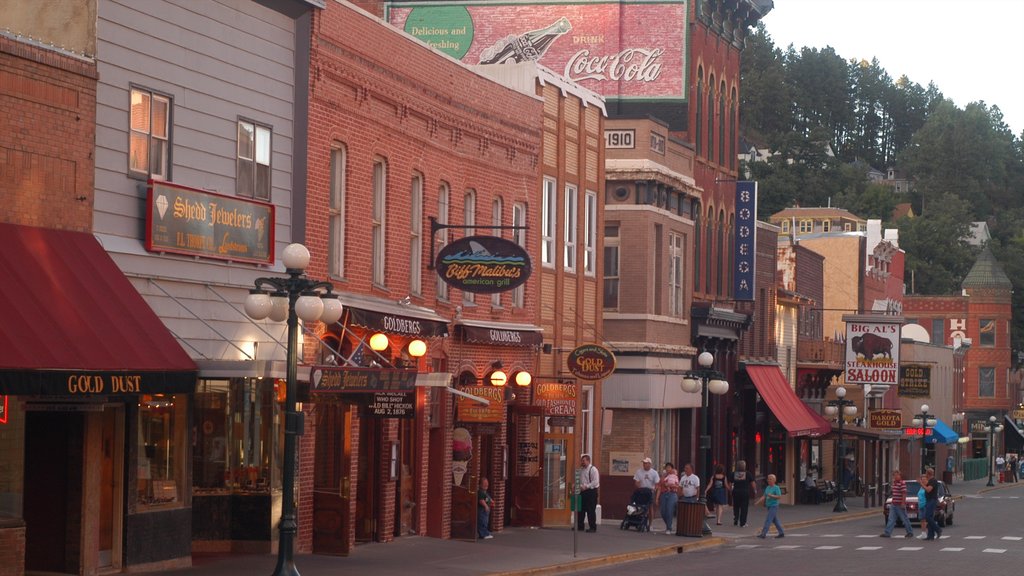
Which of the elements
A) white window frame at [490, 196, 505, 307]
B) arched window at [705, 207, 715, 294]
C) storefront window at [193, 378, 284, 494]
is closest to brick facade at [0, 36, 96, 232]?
storefront window at [193, 378, 284, 494]

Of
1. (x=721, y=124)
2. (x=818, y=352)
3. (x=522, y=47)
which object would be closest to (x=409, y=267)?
(x=522, y=47)

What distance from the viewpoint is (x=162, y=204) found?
22062 millimetres

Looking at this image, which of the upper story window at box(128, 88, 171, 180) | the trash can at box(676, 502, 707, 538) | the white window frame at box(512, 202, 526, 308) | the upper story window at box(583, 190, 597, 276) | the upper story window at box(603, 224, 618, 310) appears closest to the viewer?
the upper story window at box(128, 88, 171, 180)

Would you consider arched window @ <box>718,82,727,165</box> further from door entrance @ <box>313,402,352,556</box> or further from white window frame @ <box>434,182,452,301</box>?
door entrance @ <box>313,402,352,556</box>

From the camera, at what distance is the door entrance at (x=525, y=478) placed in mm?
36312

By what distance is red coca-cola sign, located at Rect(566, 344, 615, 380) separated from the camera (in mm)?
33438

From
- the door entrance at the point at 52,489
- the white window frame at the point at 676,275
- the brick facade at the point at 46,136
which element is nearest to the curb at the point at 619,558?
the door entrance at the point at 52,489

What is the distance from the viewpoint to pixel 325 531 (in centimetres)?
2641

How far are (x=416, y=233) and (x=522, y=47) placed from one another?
17.8 m

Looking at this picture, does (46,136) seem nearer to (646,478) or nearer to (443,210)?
(443,210)

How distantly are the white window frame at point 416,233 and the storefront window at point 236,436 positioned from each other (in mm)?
5883

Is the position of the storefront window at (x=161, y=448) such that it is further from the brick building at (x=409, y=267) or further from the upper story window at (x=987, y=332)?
the upper story window at (x=987, y=332)

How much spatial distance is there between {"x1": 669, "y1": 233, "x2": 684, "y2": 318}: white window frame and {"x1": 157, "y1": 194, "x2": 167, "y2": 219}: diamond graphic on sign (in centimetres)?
2439

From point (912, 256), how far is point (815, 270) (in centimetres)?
6689
